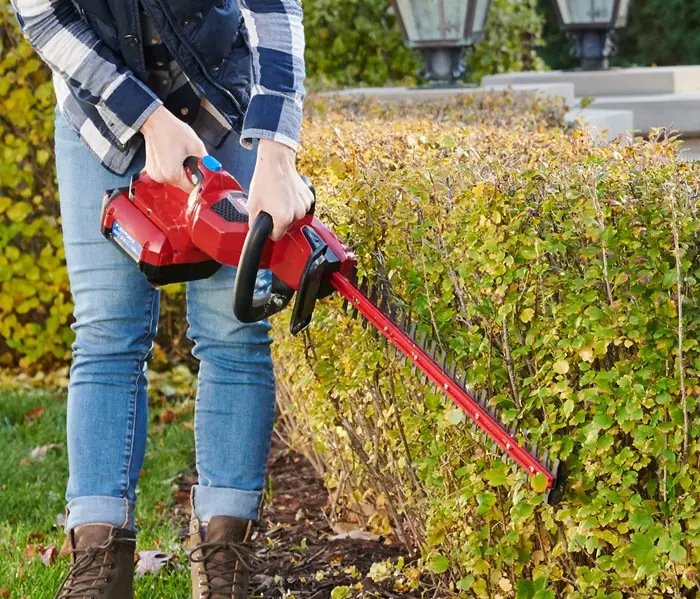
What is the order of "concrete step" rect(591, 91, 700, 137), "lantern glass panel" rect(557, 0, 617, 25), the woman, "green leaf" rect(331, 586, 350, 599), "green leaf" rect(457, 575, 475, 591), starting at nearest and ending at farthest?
1. the woman
2. "green leaf" rect(457, 575, 475, 591)
3. "green leaf" rect(331, 586, 350, 599)
4. "concrete step" rect(591, 91, 700, 137)
5. "lantern glass panel" rect(557, 0, 617, 25)

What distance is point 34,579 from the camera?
308 centimetres

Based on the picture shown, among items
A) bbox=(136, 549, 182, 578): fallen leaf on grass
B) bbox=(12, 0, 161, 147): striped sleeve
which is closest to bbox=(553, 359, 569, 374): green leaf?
bbox=(12, 0, 161, 147): striped sleeve

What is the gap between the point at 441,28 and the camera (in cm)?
732

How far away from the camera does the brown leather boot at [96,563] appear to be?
8.05ft

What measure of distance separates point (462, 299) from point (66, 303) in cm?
320

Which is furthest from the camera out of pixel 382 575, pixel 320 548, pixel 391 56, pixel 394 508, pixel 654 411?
pixel 391 56

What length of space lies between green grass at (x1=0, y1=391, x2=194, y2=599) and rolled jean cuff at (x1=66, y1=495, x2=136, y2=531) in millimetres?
590

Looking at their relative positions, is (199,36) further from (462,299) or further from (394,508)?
(394,508)

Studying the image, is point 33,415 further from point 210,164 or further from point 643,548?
point 643,548

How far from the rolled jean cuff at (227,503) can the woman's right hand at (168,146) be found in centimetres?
70

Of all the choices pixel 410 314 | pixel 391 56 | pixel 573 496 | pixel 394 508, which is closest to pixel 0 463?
pixel 394 508

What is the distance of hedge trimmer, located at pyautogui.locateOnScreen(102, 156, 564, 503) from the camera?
2.23 metres

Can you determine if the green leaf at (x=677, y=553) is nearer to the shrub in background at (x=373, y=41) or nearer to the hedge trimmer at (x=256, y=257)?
the hedge trimmer at (x=256, y=257)

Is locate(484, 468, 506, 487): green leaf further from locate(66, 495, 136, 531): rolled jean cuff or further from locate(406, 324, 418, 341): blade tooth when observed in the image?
locate(66, 495, 136, 531): rolled jean cuff
